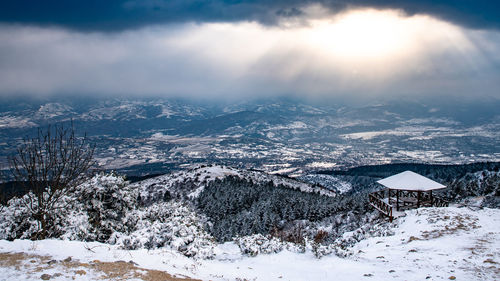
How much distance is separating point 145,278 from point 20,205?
44.1ft


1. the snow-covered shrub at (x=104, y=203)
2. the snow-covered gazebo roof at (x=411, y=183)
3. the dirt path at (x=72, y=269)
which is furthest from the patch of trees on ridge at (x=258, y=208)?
the dirt path at (x=72, y=269)

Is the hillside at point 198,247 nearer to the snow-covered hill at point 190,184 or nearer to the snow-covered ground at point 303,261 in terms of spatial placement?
the snow-covered ground at point 303,261

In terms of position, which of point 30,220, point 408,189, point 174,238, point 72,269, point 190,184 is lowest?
point 190,184

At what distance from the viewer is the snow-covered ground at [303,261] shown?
35.6 feet

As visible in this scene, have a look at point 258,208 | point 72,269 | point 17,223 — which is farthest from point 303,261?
point 258,208

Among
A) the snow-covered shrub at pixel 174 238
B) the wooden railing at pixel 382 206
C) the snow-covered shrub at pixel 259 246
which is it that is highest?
the snow-covered shrub at pixel 174 238

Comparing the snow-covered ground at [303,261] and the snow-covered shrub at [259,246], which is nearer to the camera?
the snow-covered ground at [303,261]

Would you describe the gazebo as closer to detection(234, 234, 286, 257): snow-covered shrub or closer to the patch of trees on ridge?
the patch of trees on ridge

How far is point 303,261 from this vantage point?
1583 centimetres

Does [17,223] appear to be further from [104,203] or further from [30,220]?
[104,203]

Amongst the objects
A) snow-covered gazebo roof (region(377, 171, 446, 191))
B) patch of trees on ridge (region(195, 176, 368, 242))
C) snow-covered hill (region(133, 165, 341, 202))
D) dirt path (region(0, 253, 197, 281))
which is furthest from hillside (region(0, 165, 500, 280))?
snow-covered hill (region(133, 165, 341, 202))

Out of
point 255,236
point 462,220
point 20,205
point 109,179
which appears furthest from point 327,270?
point 20,205

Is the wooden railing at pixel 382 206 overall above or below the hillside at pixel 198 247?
below

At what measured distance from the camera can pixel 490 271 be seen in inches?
508
